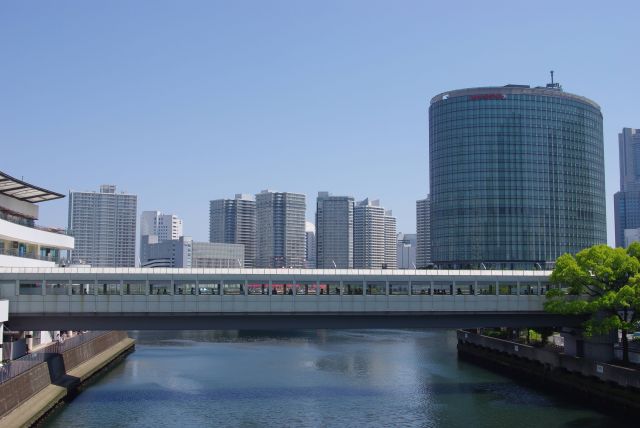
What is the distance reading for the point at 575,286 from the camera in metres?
62.8

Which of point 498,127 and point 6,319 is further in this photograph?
point 498,127

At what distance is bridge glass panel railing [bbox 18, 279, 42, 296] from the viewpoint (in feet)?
188

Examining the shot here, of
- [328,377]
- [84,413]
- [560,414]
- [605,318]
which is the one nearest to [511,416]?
[560,414]

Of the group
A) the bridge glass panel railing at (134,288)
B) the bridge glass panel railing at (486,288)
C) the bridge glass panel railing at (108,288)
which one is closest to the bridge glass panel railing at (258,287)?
the bridge glass panel railing at (134,288)

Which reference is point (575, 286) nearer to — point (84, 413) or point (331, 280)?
point (331, 280)

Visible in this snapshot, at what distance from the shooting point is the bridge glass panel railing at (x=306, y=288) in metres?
60.9

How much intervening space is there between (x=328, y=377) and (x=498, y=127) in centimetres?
13556

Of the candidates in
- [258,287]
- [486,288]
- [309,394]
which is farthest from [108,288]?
[486,288]

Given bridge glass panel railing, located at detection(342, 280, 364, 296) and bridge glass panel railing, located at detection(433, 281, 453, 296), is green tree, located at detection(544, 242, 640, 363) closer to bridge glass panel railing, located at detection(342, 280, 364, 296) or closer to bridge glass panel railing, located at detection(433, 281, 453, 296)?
bridge glass panel railing, located at detection(433, 281, 453, 296)

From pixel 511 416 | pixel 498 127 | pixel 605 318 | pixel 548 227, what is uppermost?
pixel 498 127

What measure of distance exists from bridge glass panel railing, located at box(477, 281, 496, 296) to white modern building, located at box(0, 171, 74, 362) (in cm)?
4135

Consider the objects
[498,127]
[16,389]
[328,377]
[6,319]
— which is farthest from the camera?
[498,127]

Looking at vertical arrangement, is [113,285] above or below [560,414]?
above

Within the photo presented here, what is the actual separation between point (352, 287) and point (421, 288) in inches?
252
